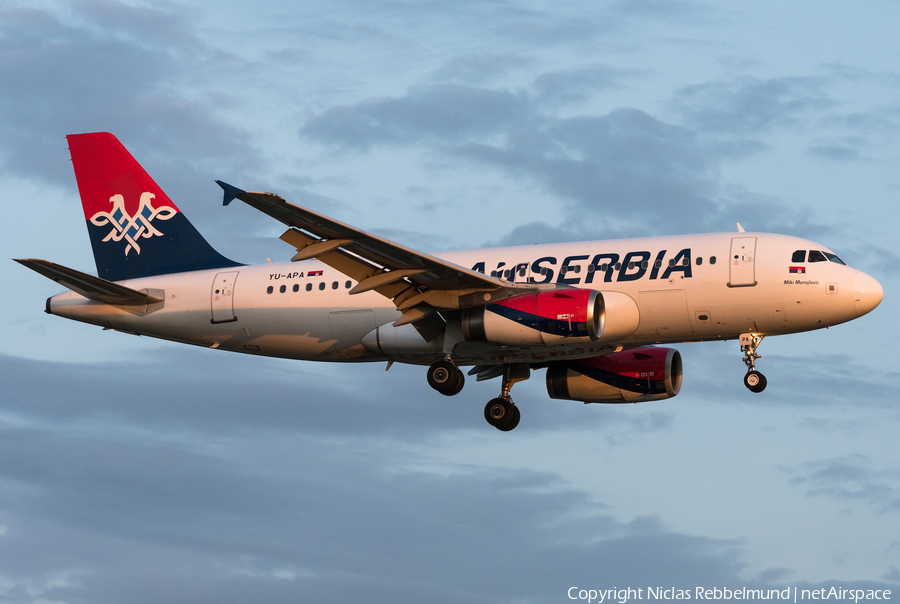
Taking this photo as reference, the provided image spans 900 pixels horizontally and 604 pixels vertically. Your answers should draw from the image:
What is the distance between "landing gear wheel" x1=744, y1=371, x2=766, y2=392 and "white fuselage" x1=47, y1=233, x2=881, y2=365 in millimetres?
1301

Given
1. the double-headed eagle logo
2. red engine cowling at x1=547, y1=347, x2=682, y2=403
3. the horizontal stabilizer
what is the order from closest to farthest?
1. the horizontal stabilizer
2. red engine cowling at x1=547, y1=347, x2=682, y2=403
3. the double-headed eagle logo

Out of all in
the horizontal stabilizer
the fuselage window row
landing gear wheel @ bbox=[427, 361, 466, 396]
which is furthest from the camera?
the fuselage window row

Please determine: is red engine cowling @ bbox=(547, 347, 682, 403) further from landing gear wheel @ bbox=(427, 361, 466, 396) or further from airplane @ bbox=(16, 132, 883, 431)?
landing gear wheel @ bbox=(427, 361, 466, 396)

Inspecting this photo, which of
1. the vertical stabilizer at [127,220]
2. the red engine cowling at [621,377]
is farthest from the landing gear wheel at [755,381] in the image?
the vertical stabilizer at [127,220]

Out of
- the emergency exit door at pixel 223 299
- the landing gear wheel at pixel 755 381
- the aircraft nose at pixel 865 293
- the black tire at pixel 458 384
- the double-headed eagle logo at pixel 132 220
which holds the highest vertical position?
the double-headed eagle logo at pixel 132 220

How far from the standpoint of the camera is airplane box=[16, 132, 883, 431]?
3525cm

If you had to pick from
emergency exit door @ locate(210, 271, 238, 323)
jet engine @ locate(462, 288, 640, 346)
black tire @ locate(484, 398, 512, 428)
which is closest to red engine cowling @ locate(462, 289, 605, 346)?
jet engine @ locate(462, 288, 640, 346)

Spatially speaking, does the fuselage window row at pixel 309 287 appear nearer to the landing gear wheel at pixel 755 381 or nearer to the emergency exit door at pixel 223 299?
the emergency exit door at pixel 223 299

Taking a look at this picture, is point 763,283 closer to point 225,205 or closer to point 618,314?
point 618,314

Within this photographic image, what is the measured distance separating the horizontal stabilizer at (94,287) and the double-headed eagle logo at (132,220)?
9.23 ft

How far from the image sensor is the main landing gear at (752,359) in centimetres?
3638

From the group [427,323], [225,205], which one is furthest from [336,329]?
[225,205]

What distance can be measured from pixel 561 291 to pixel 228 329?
11827mm

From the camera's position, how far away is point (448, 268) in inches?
1377
